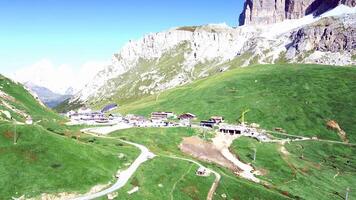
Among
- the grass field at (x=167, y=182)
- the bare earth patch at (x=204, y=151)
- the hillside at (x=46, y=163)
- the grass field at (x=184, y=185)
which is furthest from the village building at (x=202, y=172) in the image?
the bare earth patch at (x=204, y=151)

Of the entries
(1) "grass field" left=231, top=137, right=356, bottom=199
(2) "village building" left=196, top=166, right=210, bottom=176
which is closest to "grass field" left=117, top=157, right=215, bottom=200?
(2) "village building" left=196, top=166, right=210, bottom=176

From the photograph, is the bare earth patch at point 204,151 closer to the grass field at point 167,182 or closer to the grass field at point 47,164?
the grass field at point 167,182

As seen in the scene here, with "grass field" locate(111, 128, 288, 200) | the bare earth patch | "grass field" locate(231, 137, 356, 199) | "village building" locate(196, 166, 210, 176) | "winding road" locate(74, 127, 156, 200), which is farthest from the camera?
the bare earth patch

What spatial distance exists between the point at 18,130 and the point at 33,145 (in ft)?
25.6

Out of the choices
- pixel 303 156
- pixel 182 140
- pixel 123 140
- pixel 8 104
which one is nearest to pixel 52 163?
pixel 123 140

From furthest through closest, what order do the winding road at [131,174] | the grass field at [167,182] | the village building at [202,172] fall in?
the village building at [202,172] < the grass field at [167,182] < the winding road at [131,174]

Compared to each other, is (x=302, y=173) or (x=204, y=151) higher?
(x=204, y=151)

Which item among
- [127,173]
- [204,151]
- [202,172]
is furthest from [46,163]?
[204,151]

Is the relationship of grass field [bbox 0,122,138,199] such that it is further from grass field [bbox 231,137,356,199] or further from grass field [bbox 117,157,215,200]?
grass field [bbox 231,137,356,199]

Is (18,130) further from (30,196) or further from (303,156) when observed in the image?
(303,156)

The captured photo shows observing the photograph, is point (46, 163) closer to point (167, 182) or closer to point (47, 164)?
point (47, 164)

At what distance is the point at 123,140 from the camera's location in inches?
6806

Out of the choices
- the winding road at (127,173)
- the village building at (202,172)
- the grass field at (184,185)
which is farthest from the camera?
the village building at (202,172)

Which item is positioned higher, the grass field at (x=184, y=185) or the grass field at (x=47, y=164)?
the grass field at (x=47, y=164)
